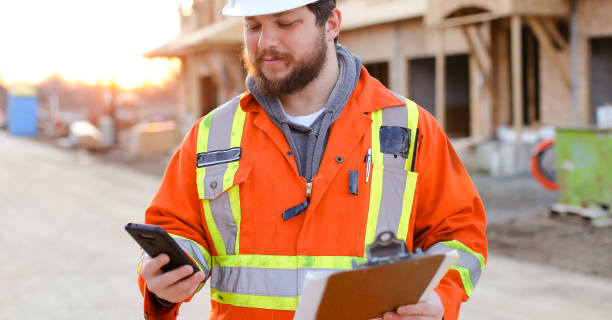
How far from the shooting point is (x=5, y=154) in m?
24.9

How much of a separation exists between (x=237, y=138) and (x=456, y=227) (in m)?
0.78

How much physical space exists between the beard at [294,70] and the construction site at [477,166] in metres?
0.63

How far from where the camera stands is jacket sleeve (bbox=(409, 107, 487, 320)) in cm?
240

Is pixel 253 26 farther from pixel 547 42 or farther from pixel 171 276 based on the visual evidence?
pixel 547 42

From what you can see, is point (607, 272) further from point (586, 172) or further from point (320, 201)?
point (320, 201)

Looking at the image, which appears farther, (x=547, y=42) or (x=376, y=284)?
(x=547, y=42)

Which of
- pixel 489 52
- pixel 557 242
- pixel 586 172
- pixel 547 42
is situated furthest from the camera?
pixel 489 52

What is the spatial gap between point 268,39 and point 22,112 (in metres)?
39.1

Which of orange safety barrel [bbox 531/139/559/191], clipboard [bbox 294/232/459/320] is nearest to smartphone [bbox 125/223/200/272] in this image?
clipboard [bbox 294/232/459/320]

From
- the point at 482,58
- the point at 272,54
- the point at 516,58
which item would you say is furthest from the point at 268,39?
the point at 482,58

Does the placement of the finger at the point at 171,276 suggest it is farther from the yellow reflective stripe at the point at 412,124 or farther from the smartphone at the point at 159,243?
the yellow reflective stripe at the point at 412,124

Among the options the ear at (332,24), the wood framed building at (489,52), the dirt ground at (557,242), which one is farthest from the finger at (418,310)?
the wood framed building at (489,52)

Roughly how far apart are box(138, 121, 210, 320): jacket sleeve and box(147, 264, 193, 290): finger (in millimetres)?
179

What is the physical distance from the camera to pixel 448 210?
2.45 meters
